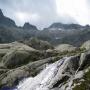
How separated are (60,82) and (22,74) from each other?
18.0 meters

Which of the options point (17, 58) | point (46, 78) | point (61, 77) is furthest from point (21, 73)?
point (17, 58)

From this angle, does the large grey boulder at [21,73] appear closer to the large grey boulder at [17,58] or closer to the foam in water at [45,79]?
the foam in water at [45,79]

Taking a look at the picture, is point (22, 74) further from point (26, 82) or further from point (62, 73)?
point (62, 73)

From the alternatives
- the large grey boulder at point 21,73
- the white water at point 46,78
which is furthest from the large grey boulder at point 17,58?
the white water at point 46,78

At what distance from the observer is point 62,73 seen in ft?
233

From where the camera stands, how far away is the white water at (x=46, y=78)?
6995 centimetres

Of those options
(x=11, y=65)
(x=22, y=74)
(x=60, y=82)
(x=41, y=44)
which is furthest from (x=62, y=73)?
(x=41, y=44)

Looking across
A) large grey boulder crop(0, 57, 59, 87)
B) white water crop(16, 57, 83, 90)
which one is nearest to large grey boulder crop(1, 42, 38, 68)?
large grey boulder crop(0, 57, 59, 87)

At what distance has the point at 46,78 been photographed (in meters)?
74.4

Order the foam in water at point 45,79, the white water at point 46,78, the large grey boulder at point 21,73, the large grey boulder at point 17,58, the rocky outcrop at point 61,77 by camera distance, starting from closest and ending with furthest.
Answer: the rocky outcrop at point 61,77, the white water at point 46,78, the foam in water at point 45,79, the large grey boulder at point 21,73, the large grey boulder at point 17,58

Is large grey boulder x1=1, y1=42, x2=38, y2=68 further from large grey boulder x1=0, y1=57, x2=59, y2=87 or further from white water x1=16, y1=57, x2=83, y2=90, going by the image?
white water x1=16, y1=57, x2=83, y2=90

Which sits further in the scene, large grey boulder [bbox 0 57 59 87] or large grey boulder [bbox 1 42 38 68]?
large grey boulder [bbox 1 42 38 68]

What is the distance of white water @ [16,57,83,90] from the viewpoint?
69.9m

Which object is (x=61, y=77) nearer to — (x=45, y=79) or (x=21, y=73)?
(x=45, y=79)
